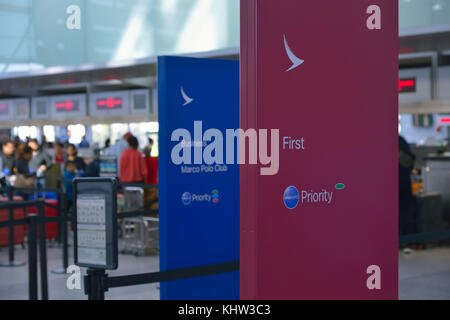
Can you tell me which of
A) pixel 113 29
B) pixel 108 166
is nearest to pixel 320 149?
pixel 113 29

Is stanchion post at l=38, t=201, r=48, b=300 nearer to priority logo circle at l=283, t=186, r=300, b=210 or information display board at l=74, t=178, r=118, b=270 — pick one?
information display board at l=74, t=178, r=118, b=270

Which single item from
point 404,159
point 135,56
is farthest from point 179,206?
point 135,56

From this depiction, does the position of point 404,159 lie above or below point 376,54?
below

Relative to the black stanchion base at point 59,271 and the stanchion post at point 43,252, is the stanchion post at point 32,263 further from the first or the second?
the black stanchion base at point 59,271

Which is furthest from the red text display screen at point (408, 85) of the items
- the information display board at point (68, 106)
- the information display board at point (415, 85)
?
the information display board at point (68, 106)

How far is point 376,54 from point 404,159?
644 cm

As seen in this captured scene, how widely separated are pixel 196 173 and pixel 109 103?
9.43 meters

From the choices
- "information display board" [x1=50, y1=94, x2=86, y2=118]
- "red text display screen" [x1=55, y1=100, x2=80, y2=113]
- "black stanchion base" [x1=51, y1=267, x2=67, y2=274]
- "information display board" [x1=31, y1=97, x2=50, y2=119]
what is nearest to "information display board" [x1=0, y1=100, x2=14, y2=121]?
"information display board" [x1=31, y1=97, x2=50, y2=119]

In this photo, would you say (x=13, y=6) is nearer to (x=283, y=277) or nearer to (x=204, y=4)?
(x=204, y=4)

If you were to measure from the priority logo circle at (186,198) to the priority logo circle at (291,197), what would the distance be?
1996 mm

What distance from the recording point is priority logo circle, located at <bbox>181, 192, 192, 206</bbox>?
3887 mm

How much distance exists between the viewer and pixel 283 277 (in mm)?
1965

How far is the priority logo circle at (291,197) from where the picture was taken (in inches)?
75.4

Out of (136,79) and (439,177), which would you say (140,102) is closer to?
(136,79)
